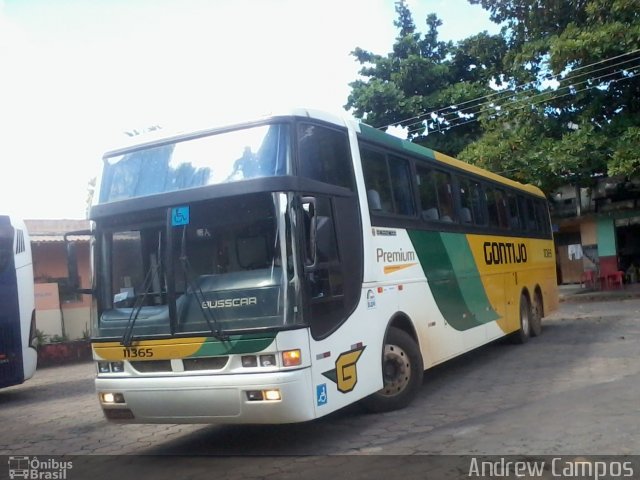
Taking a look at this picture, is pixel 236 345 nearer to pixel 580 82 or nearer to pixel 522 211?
pixel 522 211

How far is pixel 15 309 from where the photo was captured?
10.8 meters

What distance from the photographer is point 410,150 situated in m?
8.62

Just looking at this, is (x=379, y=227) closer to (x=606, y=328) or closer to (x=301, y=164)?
(x=301, y=164)

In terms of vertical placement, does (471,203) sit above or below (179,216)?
above

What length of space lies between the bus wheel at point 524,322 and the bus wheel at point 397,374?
5.60m

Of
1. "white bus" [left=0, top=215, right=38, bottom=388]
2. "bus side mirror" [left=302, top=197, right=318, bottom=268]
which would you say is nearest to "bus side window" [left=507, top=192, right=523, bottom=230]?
"bus side mirror" [left=302, top=197, right=318, bottom=268]

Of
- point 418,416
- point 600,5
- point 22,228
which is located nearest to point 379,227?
point 418,416

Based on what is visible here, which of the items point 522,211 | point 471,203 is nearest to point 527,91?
point 522,211

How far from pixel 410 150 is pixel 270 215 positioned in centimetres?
340

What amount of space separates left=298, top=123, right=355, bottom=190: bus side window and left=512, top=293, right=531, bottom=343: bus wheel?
7.17 m

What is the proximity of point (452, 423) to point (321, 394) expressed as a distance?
5.64 ft

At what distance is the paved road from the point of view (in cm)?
596

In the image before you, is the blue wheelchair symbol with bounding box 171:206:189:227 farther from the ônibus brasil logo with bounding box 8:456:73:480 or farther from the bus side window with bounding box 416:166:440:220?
the bus side window with bounding box 416:166:440:220

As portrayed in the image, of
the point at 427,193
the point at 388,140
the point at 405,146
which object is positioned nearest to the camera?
the point at 388,140
